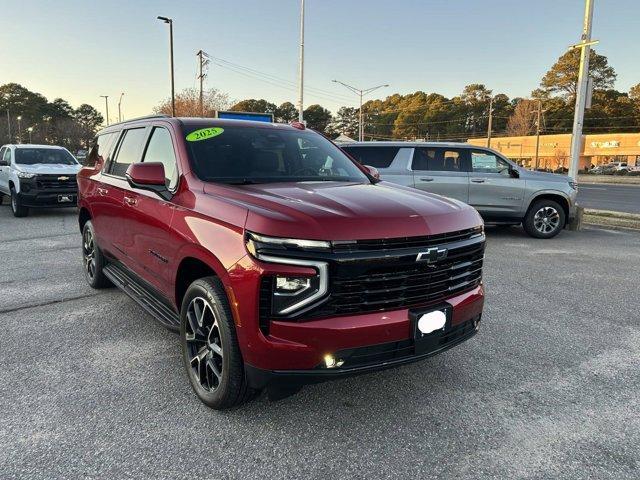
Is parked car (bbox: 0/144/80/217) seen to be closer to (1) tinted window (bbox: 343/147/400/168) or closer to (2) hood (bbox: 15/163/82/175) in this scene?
(2) hood (bbox: 15/163/82/175)

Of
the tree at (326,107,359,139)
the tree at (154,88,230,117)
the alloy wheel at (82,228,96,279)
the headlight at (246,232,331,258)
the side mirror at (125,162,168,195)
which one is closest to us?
the headlight at (246,232,331,258)

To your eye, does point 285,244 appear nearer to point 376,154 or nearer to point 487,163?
point 376,154

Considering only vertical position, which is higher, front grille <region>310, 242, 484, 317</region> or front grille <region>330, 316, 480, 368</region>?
front grille <region>310, 242, 484, 317</region>

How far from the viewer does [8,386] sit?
3.25 m

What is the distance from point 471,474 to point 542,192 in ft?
27.6

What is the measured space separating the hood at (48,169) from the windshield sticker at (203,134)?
9.40m

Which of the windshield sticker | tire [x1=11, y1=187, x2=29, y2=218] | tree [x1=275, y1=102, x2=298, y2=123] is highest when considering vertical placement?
tree [x1=275, y1=102, x2=298, y2=123]

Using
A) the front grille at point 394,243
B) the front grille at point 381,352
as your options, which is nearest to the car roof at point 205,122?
the front grille at point 394,243

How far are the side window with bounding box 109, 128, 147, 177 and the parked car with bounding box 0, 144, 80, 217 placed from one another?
8293 mm

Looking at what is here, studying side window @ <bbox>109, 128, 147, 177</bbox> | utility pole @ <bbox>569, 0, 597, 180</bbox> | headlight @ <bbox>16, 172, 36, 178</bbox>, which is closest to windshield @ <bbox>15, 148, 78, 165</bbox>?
headlight @ <bbox>16, 172, 36, 178</bbox>

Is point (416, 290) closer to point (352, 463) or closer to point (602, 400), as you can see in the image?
point (352, 463)

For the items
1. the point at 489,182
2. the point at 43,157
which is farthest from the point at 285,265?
the point at 43,157

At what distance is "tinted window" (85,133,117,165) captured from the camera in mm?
5199

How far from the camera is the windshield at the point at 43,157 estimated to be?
41.8 feet
